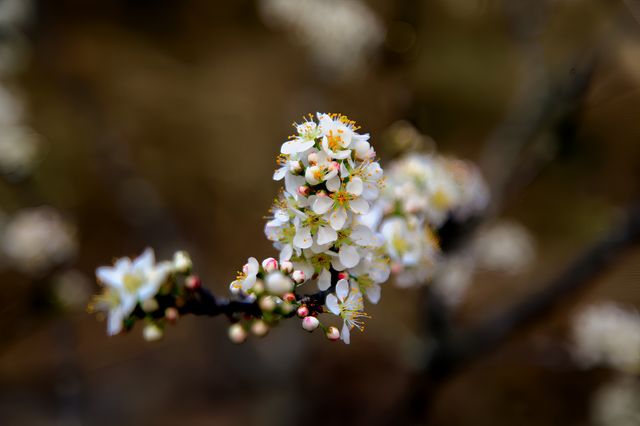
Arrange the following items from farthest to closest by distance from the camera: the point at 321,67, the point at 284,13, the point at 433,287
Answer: the point at 321,67, the point at 284,13, the point at 433,287

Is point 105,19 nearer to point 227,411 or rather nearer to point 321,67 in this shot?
point 321,67

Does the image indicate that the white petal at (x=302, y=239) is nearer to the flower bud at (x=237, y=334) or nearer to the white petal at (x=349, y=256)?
the white petal at (x=349, y=256)

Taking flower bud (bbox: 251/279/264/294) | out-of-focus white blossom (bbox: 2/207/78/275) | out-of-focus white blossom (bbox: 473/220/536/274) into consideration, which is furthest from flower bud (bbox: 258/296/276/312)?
out-of-focus white blossom (bbox: 473/220/536/274)

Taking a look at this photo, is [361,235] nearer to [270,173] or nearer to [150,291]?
[150,291]

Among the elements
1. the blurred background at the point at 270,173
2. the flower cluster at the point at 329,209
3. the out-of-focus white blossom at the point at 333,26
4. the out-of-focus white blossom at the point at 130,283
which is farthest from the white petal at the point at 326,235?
the out-of-focus white blossom at the point at 333,26

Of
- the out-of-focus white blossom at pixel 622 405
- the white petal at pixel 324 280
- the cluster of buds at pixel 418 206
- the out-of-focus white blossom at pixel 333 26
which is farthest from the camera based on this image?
the out-of-focus white blossom at pixel 333 26

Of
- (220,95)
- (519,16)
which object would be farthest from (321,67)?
(220,95)
